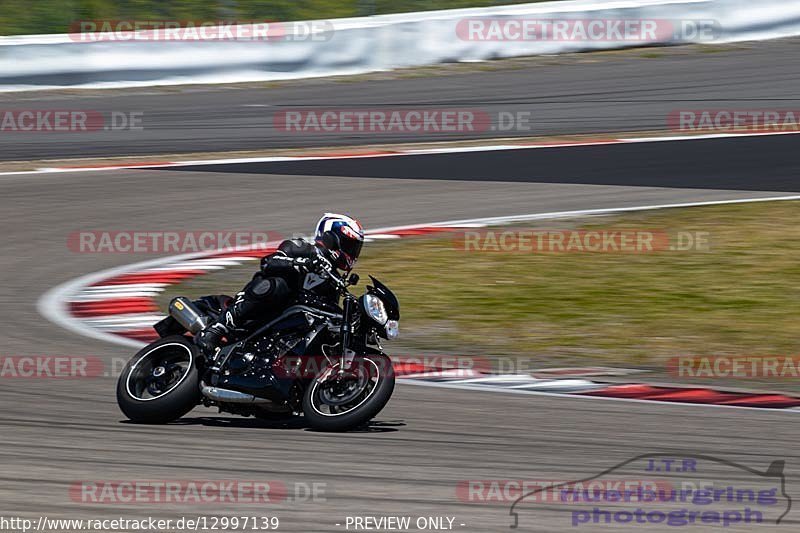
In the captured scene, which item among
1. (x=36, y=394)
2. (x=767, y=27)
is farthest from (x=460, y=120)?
(x=36, y=394)

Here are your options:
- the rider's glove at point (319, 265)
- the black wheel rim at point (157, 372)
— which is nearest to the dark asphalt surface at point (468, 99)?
the black wheel rim at point (157, 372)

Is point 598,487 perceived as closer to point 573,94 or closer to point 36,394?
point 36,394

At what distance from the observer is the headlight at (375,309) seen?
7.25 m

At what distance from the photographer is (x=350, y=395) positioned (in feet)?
24.5

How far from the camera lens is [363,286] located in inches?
460

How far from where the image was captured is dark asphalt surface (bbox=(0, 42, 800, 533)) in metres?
6.52

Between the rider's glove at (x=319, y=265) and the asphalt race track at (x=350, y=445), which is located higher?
the rider's glove at (x=319, y=265)

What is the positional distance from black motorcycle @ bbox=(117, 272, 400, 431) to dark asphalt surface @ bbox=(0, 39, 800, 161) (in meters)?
11.0

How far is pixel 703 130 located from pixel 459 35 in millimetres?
5136

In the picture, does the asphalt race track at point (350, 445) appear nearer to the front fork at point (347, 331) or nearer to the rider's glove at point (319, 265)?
the front fork at point (347, 331)

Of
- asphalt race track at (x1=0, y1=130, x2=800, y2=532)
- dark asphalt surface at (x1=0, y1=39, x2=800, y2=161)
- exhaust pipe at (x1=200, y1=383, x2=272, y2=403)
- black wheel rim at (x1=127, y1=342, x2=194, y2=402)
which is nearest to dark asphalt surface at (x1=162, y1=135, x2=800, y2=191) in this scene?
dark asphalt surface at (x1=0, y1=39, x2=800, y2=161)

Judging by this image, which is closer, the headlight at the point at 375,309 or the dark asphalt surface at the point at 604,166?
the headlight at the point at 375,309

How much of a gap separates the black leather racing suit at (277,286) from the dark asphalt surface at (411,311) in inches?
21.7

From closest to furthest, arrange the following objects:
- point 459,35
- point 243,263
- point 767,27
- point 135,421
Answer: point 135,421 → point 243,263 → point 459,35 → point 767,27
